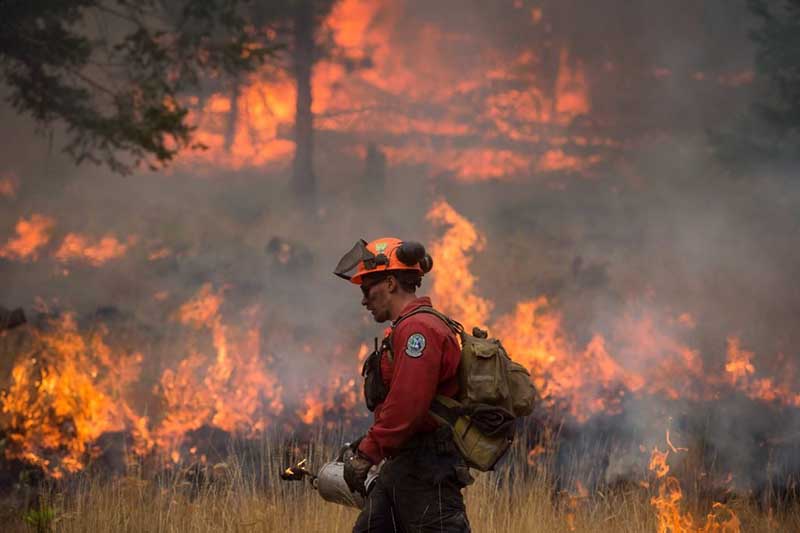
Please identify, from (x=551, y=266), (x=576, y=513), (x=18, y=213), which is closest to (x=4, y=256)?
(x=18, y=213)

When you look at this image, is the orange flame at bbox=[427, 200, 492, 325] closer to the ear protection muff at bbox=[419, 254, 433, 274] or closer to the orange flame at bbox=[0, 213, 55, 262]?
the orange flame at bbox=[0, 213, 55, 262]

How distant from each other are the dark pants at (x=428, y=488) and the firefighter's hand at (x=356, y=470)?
0.73 ft

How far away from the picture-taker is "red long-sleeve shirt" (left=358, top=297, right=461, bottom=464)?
3682 mm

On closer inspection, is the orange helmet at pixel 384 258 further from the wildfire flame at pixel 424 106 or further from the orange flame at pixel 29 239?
the wildfire flame at pixel 424 106

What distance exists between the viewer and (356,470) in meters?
3.77

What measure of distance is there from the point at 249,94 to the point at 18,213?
5903 millimetres

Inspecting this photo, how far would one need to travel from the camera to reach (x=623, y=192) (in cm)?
2131

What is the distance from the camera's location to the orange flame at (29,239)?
1694 cm

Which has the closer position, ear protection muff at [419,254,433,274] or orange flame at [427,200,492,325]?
ear protection muff at [419,254,433,274]

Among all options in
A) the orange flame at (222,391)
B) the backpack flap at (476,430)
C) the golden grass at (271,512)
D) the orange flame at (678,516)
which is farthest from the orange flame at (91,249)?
the backpack flap at (476,430)

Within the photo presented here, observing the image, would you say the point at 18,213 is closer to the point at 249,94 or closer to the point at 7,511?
the point at 249,94

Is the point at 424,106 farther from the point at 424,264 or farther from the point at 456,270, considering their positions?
the point at 424,264

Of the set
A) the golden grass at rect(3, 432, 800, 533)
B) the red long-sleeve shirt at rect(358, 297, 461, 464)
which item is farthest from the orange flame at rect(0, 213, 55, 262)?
the red long-sleeve shirt at rect(358, 297, 461, 464)

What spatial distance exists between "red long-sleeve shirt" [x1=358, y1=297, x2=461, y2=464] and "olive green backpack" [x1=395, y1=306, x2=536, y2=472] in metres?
0.07
